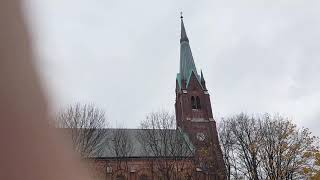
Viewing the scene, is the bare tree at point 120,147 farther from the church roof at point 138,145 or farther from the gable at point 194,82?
the gable at point 194,82

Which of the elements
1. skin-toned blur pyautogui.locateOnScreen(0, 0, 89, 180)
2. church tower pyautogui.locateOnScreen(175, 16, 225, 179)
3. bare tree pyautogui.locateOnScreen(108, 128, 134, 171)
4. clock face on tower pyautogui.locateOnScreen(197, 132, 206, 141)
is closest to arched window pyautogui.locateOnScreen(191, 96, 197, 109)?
church tower pyautogui.locateOnScreen(175, 16, 225, 179)

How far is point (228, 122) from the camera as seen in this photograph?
34.2 metres

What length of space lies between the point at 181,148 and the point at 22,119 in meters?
34.5

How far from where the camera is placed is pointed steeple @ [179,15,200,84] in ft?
179

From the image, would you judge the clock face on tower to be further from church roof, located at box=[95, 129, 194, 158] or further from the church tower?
church roof, located at box=[95, 129, 194, 158]

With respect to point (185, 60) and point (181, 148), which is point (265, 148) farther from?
point (185, 60)

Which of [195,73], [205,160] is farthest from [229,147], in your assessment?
[195,73]

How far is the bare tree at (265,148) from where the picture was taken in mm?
27141

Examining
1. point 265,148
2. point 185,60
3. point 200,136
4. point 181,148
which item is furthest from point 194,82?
point 265,148

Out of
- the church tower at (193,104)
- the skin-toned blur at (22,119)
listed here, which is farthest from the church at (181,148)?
the skin-toned blur at (22,119)

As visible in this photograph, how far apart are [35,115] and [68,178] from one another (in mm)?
549

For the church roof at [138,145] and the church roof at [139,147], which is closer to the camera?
the church roof at [138,145]

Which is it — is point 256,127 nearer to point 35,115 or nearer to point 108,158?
point 108,158

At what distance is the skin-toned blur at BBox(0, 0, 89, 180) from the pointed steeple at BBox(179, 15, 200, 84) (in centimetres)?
5144
